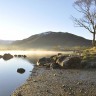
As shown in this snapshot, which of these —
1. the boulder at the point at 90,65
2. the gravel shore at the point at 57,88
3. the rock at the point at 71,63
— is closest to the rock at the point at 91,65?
the boulder at the point at 90,65

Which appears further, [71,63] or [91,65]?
[71,63]

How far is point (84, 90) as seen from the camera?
71.2ft

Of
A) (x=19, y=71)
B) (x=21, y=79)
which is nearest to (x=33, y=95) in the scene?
(x=21, y=79)

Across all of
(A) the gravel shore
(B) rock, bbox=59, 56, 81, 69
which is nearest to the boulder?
(B) rock, bbox=59, 56, 81, 69

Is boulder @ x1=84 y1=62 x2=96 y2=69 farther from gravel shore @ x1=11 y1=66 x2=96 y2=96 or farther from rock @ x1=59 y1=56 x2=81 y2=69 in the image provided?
gravel shore @ x1=11 y1=66 x2=96 y2=96

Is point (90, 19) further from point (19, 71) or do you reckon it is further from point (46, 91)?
point (46, 91)

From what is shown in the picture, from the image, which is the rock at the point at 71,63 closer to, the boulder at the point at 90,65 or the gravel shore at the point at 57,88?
the boulder at the point at 90,65

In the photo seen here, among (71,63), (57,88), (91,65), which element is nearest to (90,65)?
(91,65)

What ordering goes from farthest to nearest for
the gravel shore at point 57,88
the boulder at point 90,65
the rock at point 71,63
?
the rock at point 71,63, the boulder at point 90,65, the gravel shore at point 57,88

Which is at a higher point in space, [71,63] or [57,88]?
[71,63]

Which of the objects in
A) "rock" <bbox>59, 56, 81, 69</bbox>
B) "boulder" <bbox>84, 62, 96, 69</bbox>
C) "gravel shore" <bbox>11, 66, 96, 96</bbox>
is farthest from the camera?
"rock" <bbox>59, 56, 81, 69</bbox>

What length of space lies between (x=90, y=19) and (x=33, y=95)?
167ft

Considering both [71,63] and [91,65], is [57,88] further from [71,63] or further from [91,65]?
[71,63]

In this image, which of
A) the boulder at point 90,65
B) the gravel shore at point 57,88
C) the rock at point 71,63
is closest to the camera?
the gravel shore at point 57,88
